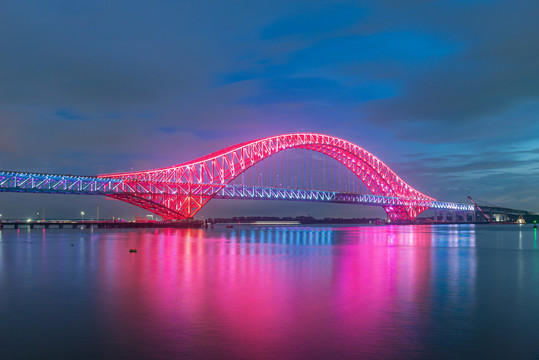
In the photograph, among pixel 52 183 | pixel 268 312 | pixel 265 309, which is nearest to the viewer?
pixel 268 312

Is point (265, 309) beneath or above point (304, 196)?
beneath

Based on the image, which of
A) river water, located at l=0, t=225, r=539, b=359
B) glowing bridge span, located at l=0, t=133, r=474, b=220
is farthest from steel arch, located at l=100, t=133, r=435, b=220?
river water, located at l=0, t=225, r=539, b=359

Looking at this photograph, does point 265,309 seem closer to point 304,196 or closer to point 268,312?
point 268,312

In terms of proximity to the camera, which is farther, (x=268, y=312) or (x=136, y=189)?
(x=136, y=189)

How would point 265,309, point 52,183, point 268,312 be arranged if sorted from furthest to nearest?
point 52,183 < point 265,309 < point 268,312

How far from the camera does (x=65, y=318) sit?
29.6 feet

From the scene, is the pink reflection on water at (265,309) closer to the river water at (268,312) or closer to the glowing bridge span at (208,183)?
the river water at (268,312)

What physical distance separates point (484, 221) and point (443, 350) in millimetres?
143809

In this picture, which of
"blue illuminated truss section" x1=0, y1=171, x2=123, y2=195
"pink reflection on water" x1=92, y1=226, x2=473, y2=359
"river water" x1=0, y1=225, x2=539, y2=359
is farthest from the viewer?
"blue illuminated truss section" x1=0, y1=171, x2=123, y2=195

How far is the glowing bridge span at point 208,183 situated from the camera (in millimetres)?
60219

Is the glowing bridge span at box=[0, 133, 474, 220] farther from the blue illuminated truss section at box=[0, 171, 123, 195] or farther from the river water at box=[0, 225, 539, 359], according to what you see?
the river water at box=[0, 225, 539, 359]

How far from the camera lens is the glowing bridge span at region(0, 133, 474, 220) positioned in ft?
198

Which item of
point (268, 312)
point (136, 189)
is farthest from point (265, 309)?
point (136, 189)

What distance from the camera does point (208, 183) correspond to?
2638 inches
